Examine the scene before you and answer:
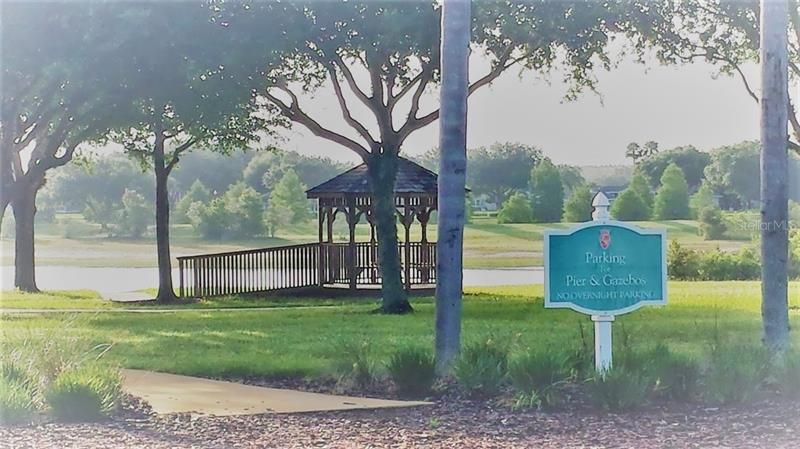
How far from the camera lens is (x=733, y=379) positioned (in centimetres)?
838

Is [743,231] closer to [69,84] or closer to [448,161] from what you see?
[448,161]

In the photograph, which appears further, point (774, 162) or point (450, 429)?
point (774, 162)

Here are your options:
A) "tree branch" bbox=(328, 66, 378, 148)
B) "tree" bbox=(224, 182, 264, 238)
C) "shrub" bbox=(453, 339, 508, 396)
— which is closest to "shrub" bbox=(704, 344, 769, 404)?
"shrub" bbox=(453, 339, 508, 396)

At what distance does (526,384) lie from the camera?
8.31 metres

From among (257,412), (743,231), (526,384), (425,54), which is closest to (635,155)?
(743,231)

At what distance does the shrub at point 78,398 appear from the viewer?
25.8ft

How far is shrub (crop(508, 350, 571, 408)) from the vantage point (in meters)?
8.21

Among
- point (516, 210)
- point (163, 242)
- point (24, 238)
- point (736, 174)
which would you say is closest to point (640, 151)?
point (736, 174)

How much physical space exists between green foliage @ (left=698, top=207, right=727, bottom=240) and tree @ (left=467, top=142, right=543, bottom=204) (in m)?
2.41

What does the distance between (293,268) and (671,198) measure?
6204mm

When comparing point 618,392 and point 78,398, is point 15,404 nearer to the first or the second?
point 78,398

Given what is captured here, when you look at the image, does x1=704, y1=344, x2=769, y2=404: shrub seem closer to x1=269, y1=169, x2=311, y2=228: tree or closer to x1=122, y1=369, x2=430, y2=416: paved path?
x1=122, y1=369, x2=430, y2=416: paved path

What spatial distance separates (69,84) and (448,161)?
5.27m

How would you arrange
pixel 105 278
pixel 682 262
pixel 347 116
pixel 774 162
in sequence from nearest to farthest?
pixel 774 162 < pixel 682 262 < pixel 105 278 < pixel 347 116
